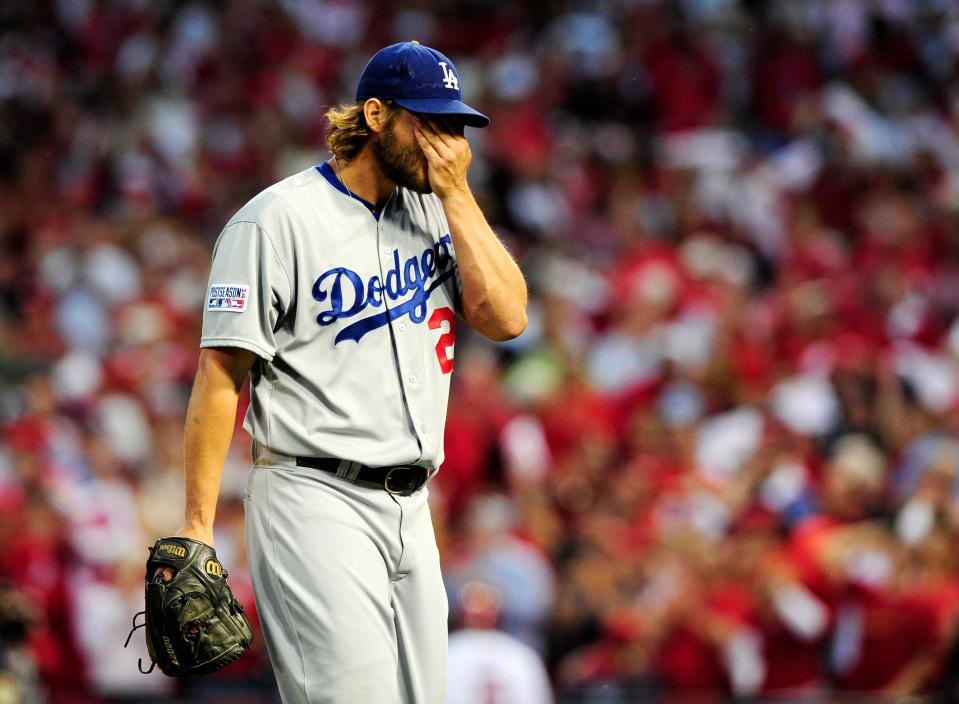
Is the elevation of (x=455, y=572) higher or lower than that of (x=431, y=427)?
lower

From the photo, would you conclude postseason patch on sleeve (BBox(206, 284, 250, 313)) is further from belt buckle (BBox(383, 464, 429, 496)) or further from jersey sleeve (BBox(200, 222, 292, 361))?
belt buckle (BBox(383, 464, 429, 496))

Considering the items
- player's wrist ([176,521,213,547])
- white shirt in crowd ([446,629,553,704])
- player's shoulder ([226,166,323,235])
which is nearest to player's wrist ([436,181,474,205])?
player's shoulder ([226,166,323,235])

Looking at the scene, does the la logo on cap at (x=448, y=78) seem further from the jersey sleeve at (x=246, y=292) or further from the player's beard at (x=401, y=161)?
the jersey sleeve at (x=246, y=292)

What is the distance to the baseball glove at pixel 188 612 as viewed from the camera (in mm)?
2789

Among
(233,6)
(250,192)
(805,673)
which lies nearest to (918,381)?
(805,673)

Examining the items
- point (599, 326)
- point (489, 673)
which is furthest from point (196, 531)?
point (599, 326)

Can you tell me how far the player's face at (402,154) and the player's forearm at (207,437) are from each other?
1.76 feet

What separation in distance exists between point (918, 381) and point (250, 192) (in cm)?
476

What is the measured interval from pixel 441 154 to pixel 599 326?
5.90 m

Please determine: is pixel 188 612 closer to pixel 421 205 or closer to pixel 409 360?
pixel 409 360

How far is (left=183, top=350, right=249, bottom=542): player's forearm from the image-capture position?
2852 mm

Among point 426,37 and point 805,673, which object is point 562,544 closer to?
point 805,673

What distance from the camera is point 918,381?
7910mm

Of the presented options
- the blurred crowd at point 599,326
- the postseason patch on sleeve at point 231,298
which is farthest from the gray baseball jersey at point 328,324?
the blurred crowd at point 599,326
